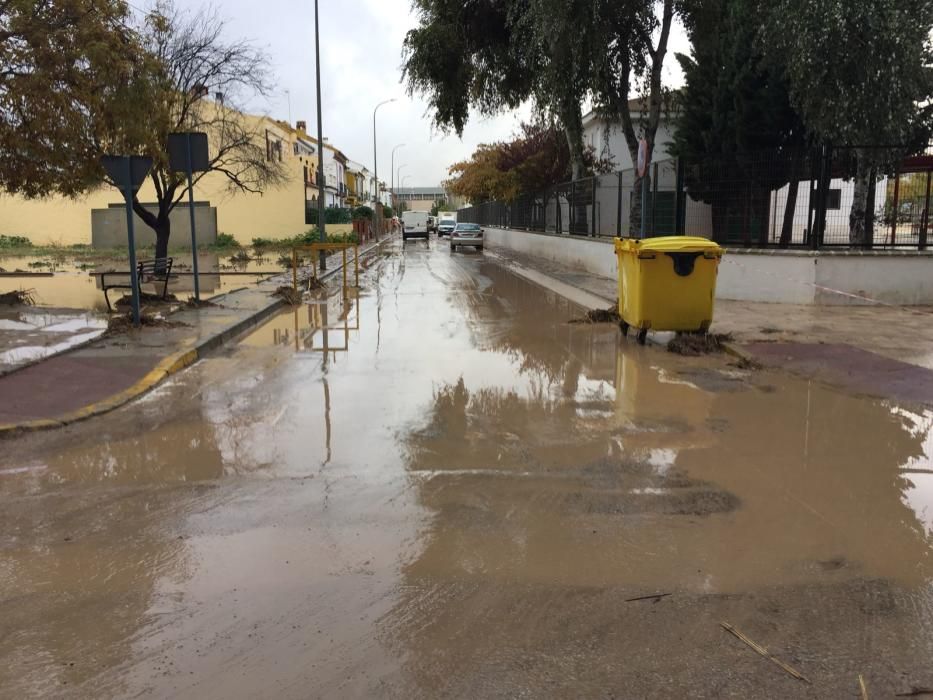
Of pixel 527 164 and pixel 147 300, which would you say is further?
pixel 527 164

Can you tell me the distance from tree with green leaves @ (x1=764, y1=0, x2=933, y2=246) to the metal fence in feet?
0.46

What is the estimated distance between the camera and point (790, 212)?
15.3 m

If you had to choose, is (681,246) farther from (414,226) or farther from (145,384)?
(414,226)

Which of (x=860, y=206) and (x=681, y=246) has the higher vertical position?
(x=860, y=206)

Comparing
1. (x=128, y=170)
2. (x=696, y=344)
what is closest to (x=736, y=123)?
(x=696, y=344)

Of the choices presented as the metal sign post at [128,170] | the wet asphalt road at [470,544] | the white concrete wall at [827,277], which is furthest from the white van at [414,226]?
the wet asphalt road at [470,544]

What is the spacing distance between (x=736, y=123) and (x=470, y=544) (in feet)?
63.1

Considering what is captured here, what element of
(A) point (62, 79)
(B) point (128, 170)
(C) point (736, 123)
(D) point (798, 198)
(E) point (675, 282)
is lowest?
(E) point (675, 282)

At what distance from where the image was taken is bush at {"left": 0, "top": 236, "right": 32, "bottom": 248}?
42.8m

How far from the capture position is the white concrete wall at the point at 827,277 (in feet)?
47.8

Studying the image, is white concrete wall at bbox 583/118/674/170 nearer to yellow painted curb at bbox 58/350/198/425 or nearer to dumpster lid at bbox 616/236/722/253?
dumpster lid at bbox 616/236/722/253

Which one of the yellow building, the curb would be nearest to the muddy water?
the curb

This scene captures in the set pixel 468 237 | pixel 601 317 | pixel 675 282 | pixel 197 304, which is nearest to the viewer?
pixel 675 282

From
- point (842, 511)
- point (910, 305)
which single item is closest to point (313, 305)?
point (910, 305)
